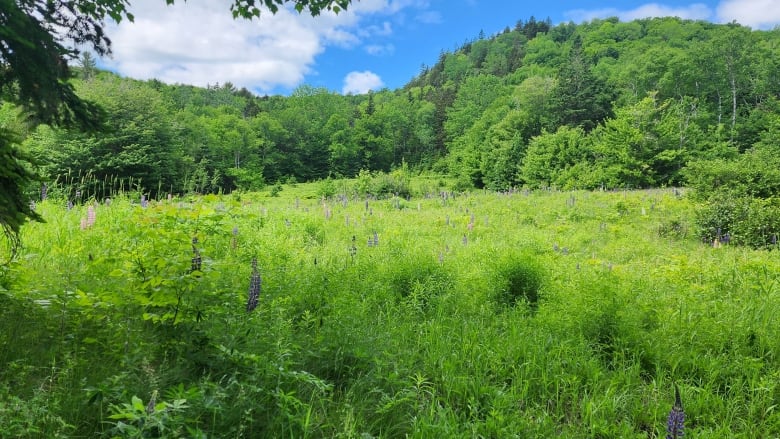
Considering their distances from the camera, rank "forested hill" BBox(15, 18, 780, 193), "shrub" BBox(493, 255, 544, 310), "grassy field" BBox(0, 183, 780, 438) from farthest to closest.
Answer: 1. "forested hill" BBox(15, 18, 780, 193)
2. "shrub" BBox(493, 255, 544, 310)
3. "grassy field" BBox(0, 183, 780, 438)

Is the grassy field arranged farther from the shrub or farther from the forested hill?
the forested hill

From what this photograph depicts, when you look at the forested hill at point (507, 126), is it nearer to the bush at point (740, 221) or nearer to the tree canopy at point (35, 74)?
the tree canopy at point (35, 74)

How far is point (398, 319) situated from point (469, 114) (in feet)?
213

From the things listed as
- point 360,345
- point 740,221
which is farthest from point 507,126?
point 360,345

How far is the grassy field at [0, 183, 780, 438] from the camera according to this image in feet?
6.71

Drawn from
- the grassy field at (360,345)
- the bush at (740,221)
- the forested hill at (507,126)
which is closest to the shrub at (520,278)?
the grassy field at (360,345)

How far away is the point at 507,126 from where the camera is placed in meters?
43.6

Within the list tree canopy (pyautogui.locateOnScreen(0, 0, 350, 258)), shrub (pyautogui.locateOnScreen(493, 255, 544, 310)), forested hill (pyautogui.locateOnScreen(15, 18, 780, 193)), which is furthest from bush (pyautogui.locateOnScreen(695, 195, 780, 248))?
tree canopy (pyautogui.locateOnScreen(0, 0, 350, 258))

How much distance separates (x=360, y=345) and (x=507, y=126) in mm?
43949

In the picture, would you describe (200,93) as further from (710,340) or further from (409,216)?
(710,340)

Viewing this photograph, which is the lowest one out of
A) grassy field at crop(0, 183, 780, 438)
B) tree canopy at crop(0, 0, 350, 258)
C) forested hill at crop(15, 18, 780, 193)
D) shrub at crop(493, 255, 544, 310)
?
grassy field at crop(0, 183, 780, 438)

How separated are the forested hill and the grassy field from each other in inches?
47.5

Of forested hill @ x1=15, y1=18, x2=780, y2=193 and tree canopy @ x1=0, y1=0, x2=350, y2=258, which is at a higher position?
forested hill @ x1=15, y1=18, x2=780, y2=193

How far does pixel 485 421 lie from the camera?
8.46 ft
